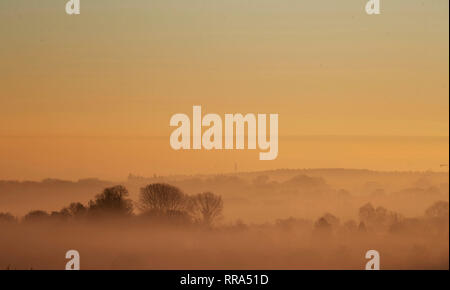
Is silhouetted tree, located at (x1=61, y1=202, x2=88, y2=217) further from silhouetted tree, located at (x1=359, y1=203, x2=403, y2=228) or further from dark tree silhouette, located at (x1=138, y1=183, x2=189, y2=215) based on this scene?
silhouetted tree, located at (x1=359, y1=203, x2=403, y2=228)

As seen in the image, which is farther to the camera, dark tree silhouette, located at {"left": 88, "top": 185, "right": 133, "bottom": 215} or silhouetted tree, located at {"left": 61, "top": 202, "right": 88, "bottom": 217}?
dark tree silhouette, located at {"left": 88, "top": 185, "right": 133, "bottom": 215}

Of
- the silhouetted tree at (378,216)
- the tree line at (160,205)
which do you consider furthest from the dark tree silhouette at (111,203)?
the silhouetted tree at (378,216)

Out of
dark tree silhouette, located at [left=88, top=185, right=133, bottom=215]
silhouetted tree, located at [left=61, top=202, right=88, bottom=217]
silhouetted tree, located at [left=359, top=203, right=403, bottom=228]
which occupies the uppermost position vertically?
dark tree silhouette, located at [left=88, top=185, right=133, bottom=215]

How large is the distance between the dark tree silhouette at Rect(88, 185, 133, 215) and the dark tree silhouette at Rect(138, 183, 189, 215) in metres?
0.92

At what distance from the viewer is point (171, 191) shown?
34.2 m

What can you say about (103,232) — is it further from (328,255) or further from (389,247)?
(389,247)

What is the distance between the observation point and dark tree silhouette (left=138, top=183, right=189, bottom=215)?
3331cm

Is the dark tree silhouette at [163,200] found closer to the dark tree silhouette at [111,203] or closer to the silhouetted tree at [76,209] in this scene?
the dark tree silhouette at [111,203]

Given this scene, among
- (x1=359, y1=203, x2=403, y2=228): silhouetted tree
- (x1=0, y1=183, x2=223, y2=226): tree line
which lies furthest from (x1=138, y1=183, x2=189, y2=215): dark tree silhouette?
(x1=359, y1=203, x2=403, y2=228): silhouetted tree

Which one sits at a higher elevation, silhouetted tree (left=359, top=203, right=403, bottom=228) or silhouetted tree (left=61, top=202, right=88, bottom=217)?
silhouetted tree (left=61, top=202, right=88, bottom=217)

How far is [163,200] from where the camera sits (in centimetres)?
3409

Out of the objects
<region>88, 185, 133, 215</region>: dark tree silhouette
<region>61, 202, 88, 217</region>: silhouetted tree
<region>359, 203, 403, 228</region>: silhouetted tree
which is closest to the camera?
<region>359, 203, 403, 228</region>: silhouetted tree

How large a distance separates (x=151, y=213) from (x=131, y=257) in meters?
10.6

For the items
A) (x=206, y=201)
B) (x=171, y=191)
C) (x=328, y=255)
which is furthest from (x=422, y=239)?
(x=171, y=191)
